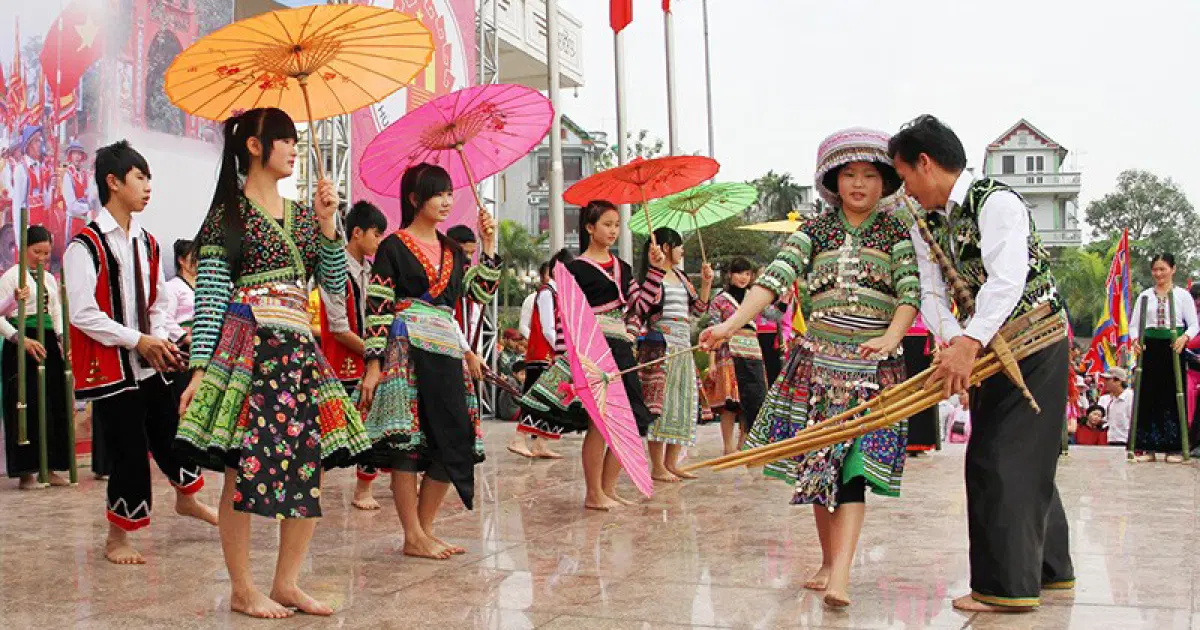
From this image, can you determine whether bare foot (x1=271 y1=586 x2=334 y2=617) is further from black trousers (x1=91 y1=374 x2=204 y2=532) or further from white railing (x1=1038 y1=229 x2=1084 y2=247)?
white railing (x1=1038 y1=229 x2=1084 y2=247)

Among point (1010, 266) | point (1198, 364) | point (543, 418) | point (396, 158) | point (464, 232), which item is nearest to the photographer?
point (1010, 266)

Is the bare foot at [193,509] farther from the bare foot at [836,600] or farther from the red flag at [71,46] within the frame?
the red flag at [71,46]

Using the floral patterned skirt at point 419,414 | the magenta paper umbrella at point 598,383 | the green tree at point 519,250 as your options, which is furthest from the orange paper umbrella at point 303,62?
the green tree at point 519,250

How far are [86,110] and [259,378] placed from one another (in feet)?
16.6

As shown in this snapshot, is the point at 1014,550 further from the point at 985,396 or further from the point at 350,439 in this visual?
the point at 350,439

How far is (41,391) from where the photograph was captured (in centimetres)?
727

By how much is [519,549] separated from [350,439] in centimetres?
138

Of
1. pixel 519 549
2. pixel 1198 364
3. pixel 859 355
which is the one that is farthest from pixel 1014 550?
pixel 1198 364

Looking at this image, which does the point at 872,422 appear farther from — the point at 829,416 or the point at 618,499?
the point at 618,499

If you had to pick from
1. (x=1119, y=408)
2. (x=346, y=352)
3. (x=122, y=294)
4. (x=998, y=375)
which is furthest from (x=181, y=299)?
(x=1119, y=408)

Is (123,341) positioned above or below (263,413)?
above

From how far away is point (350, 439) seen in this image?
4062 mm

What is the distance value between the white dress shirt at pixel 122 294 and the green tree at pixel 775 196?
49.7 metres

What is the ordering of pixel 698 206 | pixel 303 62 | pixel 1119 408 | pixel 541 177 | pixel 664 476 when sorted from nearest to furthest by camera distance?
pixel 303 62
pixel 664 476
pixel 698 206
pixel 1119 408
pixel 541 177
